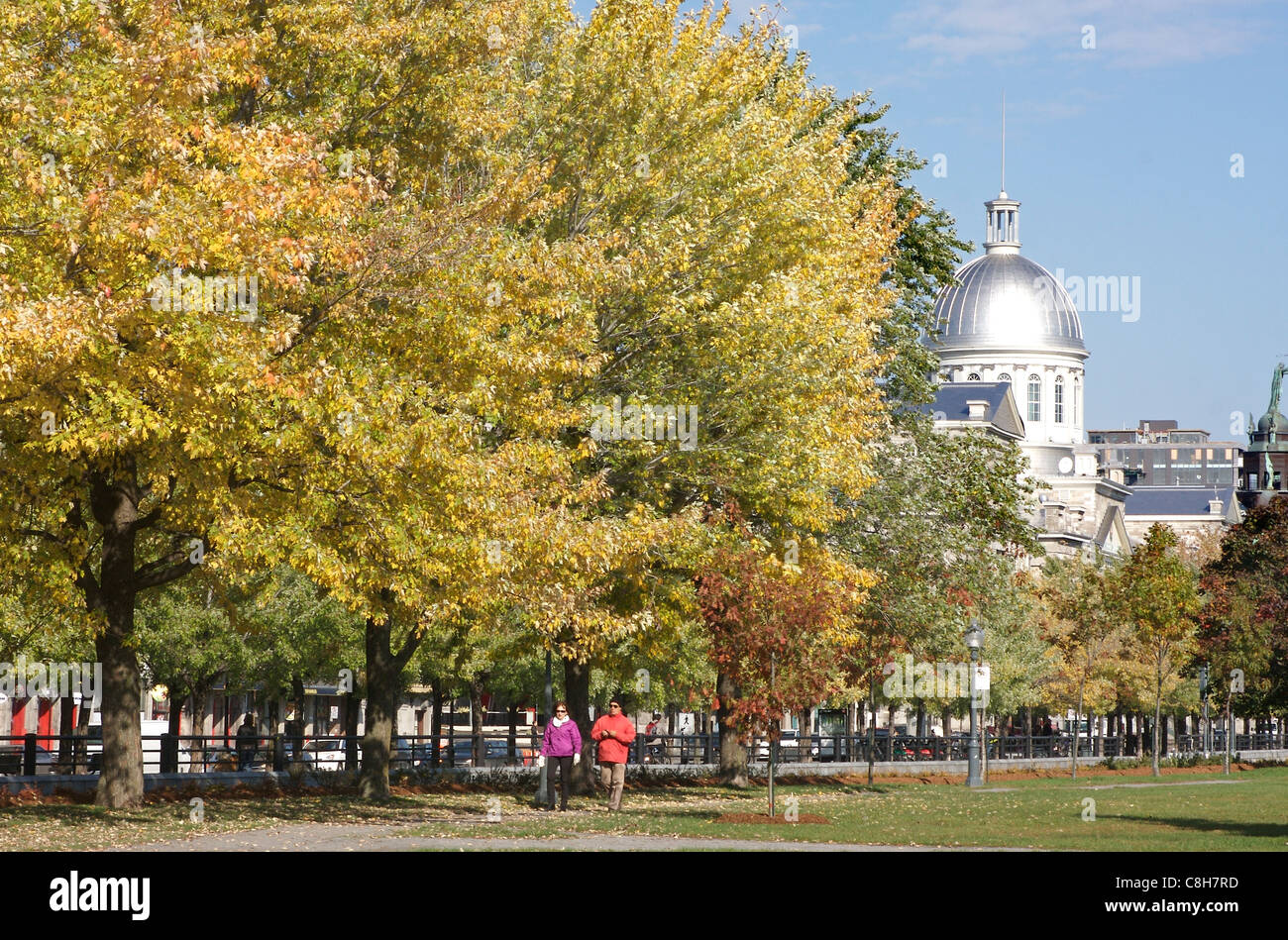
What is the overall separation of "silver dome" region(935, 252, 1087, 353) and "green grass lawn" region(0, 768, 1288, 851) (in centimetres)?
13450

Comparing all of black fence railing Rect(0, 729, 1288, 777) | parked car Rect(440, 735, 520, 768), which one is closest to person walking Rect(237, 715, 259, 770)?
black fence railing Rect(0, 729, 1288, 777)

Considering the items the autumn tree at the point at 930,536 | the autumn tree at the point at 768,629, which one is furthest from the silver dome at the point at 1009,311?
the autumn tree at the point at 768,629

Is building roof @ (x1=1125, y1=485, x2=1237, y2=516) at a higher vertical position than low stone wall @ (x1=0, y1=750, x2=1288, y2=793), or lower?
higher

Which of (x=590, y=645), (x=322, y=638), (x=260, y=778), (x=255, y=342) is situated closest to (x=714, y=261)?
(x=590, y=645)

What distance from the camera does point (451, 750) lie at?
4175 cm

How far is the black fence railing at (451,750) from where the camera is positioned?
1353 inches

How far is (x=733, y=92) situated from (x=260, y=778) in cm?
1552

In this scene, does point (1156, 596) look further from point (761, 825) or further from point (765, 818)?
point (761, 825)

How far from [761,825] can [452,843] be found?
20.7 ft

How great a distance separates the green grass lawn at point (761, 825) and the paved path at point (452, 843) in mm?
548

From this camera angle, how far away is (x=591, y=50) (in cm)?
2769

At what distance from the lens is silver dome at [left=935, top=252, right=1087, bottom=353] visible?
169 meters

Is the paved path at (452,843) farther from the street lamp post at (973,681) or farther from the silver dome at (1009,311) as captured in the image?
the silver dome at (1009,311)

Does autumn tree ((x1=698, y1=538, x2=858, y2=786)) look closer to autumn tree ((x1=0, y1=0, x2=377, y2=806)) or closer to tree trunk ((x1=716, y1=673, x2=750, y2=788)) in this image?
autumn tree ((x1=0, y1=0, x2=377, y2=806))
